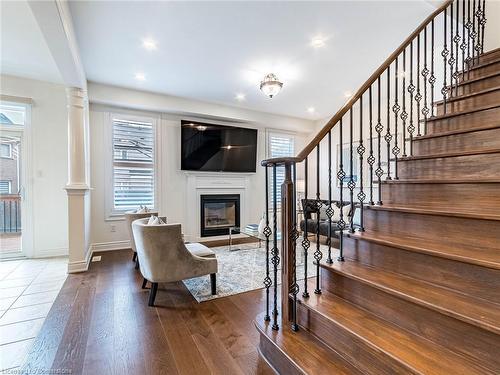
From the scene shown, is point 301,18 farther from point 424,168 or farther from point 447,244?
point 447,244

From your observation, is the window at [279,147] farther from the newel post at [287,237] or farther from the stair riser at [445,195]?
the newel post at [287,237]

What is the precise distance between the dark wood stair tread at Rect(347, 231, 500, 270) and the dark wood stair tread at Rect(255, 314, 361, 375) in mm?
733

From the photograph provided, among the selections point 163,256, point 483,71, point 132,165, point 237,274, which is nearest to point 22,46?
point 132,165

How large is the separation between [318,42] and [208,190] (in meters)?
3.64

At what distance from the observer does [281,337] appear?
162cm

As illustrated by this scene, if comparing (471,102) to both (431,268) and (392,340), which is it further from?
(392,340)

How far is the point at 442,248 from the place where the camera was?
143cm

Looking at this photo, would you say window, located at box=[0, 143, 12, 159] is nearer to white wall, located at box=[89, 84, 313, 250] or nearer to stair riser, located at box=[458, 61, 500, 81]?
white wall, located at box=[89, 84, 313, 250]

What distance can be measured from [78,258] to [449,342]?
13.7 feet

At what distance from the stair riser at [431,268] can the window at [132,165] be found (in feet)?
14.4

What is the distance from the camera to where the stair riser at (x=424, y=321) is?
106 cm

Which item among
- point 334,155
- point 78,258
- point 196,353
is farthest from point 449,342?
point 334,155

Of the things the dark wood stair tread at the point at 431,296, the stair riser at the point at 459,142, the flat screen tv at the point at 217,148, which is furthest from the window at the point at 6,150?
the stair riser at the point at 459,142

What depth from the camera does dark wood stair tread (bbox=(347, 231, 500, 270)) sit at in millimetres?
1233
